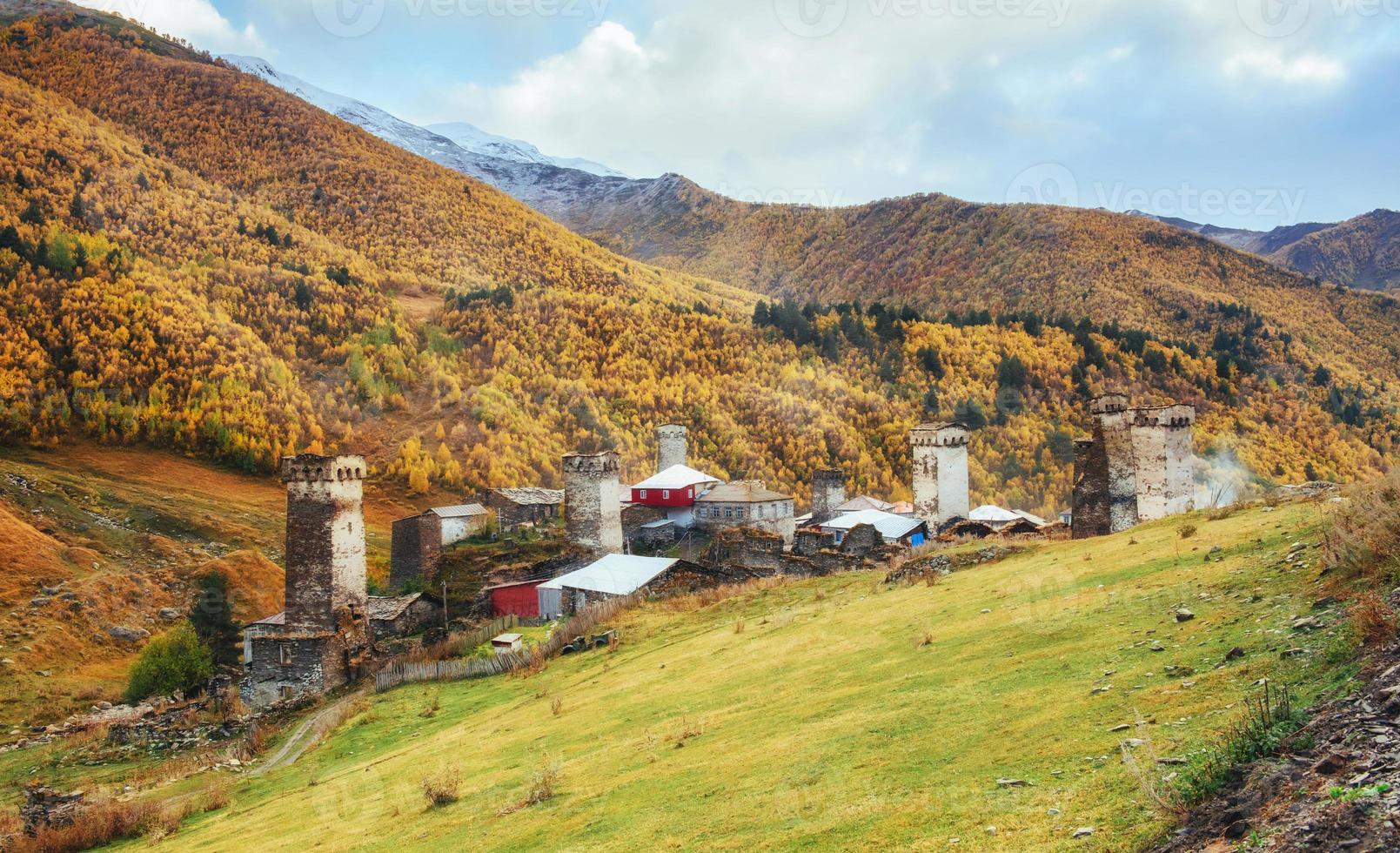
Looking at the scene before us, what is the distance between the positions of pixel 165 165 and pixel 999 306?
124681 millimetres

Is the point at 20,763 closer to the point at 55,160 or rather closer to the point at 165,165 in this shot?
the point at 55,160

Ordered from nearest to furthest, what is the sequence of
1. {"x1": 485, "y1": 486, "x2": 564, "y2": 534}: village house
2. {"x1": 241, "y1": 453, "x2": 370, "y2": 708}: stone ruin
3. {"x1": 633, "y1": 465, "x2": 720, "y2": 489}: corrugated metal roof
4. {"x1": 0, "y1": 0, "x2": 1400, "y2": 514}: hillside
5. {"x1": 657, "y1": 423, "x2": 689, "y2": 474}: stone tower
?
1. {"x1": 241, "y1": 453, "x2": 370, "y2": 708}: stone ruin
2. {"x1": 633, "y1": 465, "x2": 720, "y2": 489}: corrugated metal roof
3. {"x1": 485, "y1": 486, "x2": 564, "y2": 534}: village house
4. {"x1": 657, "y1": 423, "x2": 689, "y2": 474}: stone tower
5. {"x1": 0, "y1": 0, "x2": 1400, "y2": 514}: hillside

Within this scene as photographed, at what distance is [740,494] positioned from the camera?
47719mm

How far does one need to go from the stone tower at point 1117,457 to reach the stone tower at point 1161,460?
14cm

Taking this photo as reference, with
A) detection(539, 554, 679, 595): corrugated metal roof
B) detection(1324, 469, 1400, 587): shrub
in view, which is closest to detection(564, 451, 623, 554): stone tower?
detection(539, 554, 679, 595): corrugated metal roof

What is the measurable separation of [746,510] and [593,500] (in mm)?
10555

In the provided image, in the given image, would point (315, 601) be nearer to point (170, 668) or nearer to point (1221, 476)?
point (170, 668)

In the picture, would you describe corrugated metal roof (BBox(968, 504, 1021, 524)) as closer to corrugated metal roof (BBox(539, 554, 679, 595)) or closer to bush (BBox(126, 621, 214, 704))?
corrugated metal roof (BBox(539, 554, 679, 595))

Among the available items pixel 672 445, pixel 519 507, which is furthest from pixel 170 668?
pixel 672 445

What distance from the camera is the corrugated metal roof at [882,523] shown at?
132ft

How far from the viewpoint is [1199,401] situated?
8731 centimetres

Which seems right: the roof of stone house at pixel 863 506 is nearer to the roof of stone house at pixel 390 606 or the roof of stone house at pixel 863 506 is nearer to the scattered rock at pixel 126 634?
the roof of stone house at pixel 390 606

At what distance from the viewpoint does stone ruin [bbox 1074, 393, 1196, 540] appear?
25234 millimetres

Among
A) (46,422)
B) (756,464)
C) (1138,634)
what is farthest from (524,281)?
(1138,634)
